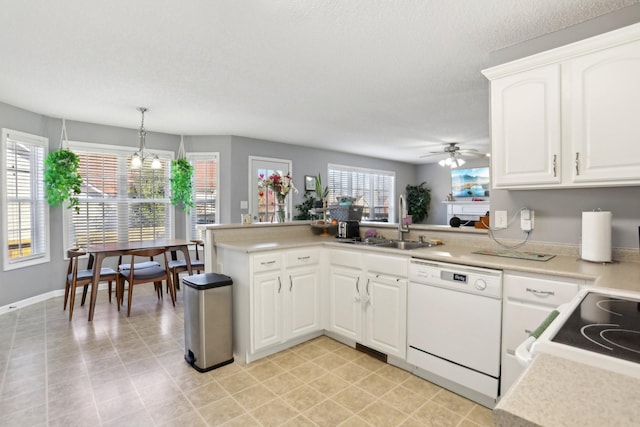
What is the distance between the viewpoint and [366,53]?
8.79ft

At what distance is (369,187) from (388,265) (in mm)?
6021

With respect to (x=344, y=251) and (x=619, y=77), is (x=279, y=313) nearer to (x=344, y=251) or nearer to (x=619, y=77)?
(x=344, y=251)

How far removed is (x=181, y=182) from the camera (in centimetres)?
534

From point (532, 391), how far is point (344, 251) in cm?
228

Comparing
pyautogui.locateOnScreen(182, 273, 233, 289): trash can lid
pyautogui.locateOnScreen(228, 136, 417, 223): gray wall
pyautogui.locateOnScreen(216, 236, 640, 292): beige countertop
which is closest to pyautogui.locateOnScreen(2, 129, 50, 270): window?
pyautogui.locateOnScreen(228, 136, 417, 223): gray wall

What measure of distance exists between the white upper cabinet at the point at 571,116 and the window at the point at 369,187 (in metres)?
4.98

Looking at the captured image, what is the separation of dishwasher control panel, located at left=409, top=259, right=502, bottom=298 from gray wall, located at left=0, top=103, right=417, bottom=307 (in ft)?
13.3

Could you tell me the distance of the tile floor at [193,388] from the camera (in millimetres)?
1947

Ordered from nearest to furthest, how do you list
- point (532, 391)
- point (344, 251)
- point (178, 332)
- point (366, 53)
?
1. point (532, 391)
2. point (366, 53)
3. point (344, 251)
4. point (178, 332)

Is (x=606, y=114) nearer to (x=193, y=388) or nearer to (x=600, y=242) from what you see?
(x=600, y=242)

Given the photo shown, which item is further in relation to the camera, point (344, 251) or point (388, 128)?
point (388, 128)

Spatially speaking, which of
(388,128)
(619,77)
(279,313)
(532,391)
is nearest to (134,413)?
(279,313)

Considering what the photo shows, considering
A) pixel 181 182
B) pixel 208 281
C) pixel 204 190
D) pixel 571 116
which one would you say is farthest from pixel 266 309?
pixel 204 190

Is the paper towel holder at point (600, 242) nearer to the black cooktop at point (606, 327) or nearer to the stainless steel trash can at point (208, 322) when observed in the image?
the black cooktop at point (606, 327)
